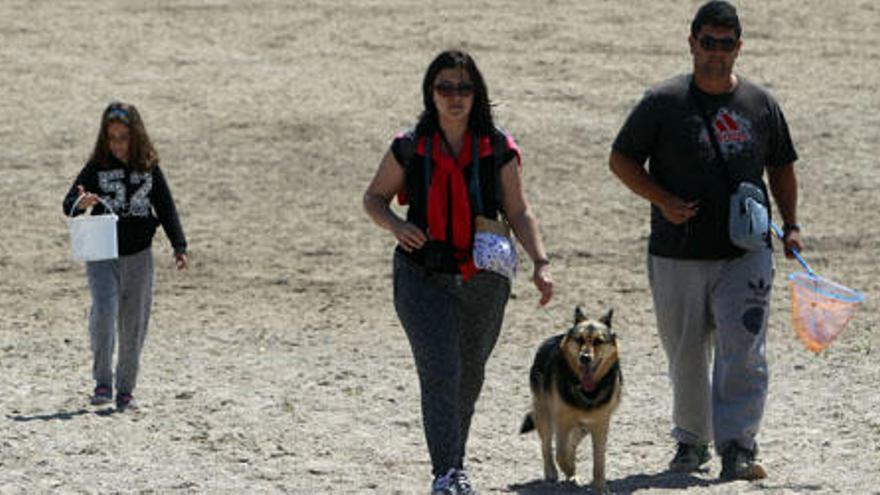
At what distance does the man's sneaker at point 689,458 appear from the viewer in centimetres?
807

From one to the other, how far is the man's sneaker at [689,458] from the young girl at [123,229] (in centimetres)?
302

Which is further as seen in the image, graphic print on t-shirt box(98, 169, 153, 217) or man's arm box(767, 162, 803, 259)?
graphic print on t-shirt box(98, 169, 153, 217)

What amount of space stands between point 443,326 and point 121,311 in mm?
3174

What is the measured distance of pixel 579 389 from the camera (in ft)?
24.9

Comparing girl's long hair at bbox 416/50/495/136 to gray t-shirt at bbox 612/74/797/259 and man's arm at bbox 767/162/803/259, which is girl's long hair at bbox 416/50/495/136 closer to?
gray t-shirt at bbox 612/74/797/259

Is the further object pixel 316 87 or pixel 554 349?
pixel 316 87

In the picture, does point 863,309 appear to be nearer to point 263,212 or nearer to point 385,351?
point 385,351

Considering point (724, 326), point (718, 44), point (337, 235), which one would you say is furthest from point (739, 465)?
point (337, 235)

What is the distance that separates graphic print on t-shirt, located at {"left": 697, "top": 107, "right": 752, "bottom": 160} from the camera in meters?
7.57

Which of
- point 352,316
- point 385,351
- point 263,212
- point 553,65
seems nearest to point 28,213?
point 263,212

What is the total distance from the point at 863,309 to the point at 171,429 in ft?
17.3

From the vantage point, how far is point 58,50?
800 inches

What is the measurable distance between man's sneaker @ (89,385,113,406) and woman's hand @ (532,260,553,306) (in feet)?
11.3

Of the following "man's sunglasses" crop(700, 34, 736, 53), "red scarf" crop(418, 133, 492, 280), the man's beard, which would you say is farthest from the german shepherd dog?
"man's sunglasses" crop(700, 34, 736, 53)
